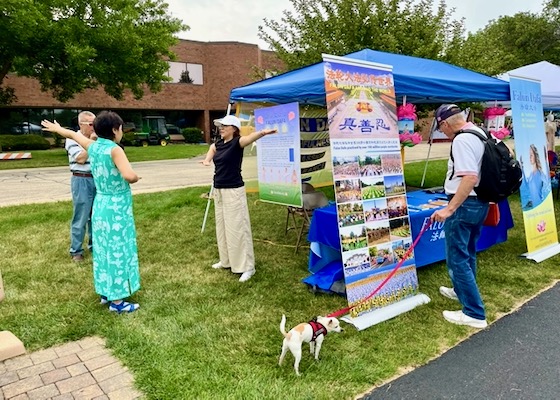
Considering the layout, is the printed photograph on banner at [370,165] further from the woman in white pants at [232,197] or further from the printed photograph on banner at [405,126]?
the printed photograph on banner at [405,126]

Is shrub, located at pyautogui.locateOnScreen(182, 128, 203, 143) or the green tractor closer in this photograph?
the green tractor

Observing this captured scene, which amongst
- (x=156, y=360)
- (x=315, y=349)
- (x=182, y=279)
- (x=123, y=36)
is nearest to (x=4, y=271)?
(x=182, y=279)

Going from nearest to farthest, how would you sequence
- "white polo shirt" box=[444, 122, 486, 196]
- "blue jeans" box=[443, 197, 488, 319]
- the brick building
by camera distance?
"white polo shirt" box=[444, 122, 486, 196] < "blue jeans" box=[443, 197, 488, 319] < the brick building

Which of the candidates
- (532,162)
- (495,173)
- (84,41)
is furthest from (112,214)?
(84,41)

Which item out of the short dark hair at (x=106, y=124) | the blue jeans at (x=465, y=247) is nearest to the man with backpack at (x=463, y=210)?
the blue jeans at (x=465, y=247)

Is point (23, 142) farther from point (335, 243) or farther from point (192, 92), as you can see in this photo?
point (335, 243)

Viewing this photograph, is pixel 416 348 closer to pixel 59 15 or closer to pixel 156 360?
pixel 156 360

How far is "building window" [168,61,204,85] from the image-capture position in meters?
30.4

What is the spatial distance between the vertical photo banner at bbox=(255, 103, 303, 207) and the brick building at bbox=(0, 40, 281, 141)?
79.8 feet

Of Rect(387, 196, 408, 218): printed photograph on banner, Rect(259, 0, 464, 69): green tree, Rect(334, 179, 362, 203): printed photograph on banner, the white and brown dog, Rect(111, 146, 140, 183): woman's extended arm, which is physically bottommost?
the white and brown dog

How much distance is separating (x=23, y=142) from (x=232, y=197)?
24.4 metres

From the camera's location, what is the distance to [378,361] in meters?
2.81

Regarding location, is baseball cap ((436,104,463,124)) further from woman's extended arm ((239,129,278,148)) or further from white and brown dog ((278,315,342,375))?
white and brown dog ((278,315,342,375))

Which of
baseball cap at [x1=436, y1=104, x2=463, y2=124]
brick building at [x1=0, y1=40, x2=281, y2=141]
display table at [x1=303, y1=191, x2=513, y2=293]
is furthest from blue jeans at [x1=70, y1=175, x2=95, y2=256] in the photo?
brick building at [x1=0, y1=40, x2=281, y2=141]
